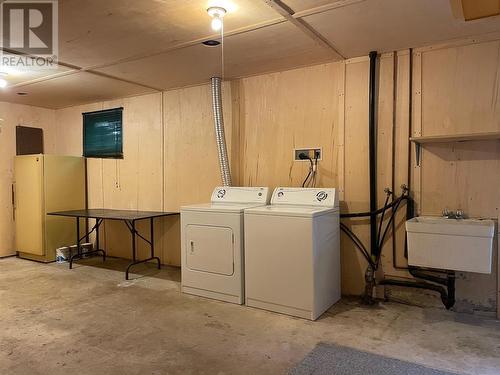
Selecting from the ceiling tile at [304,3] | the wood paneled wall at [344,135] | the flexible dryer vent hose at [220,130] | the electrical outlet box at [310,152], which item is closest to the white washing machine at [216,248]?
the flexible dryer vent hose at [220,130]

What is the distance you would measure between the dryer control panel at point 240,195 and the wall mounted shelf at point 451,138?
1.45 metres

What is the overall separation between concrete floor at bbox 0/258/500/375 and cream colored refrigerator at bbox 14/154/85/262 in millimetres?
1347

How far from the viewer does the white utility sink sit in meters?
2.56

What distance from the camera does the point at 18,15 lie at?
8.16ft

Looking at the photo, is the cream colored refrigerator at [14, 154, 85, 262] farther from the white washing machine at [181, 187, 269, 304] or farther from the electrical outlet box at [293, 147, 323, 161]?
the electrical outlet box at [293, 147, 323, 161]

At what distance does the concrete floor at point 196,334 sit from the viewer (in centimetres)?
226

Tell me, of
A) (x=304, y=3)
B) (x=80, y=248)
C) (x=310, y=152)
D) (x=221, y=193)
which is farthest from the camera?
(x=80, y=248)

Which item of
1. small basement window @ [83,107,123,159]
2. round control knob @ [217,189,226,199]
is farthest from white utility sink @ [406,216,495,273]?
small basement window @ [83,107,123,159]

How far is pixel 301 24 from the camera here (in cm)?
267

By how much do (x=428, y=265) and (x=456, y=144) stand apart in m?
1.08

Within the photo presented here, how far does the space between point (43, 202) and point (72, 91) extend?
155 centimetres

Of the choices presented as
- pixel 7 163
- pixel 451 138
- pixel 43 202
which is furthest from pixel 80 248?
pixel 451 138

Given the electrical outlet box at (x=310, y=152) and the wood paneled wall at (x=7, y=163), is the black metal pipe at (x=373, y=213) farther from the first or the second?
the wood paneled wall at (x=7, y=163)

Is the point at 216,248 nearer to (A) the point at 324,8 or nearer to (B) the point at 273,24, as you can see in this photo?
(B) the point at 273,24
